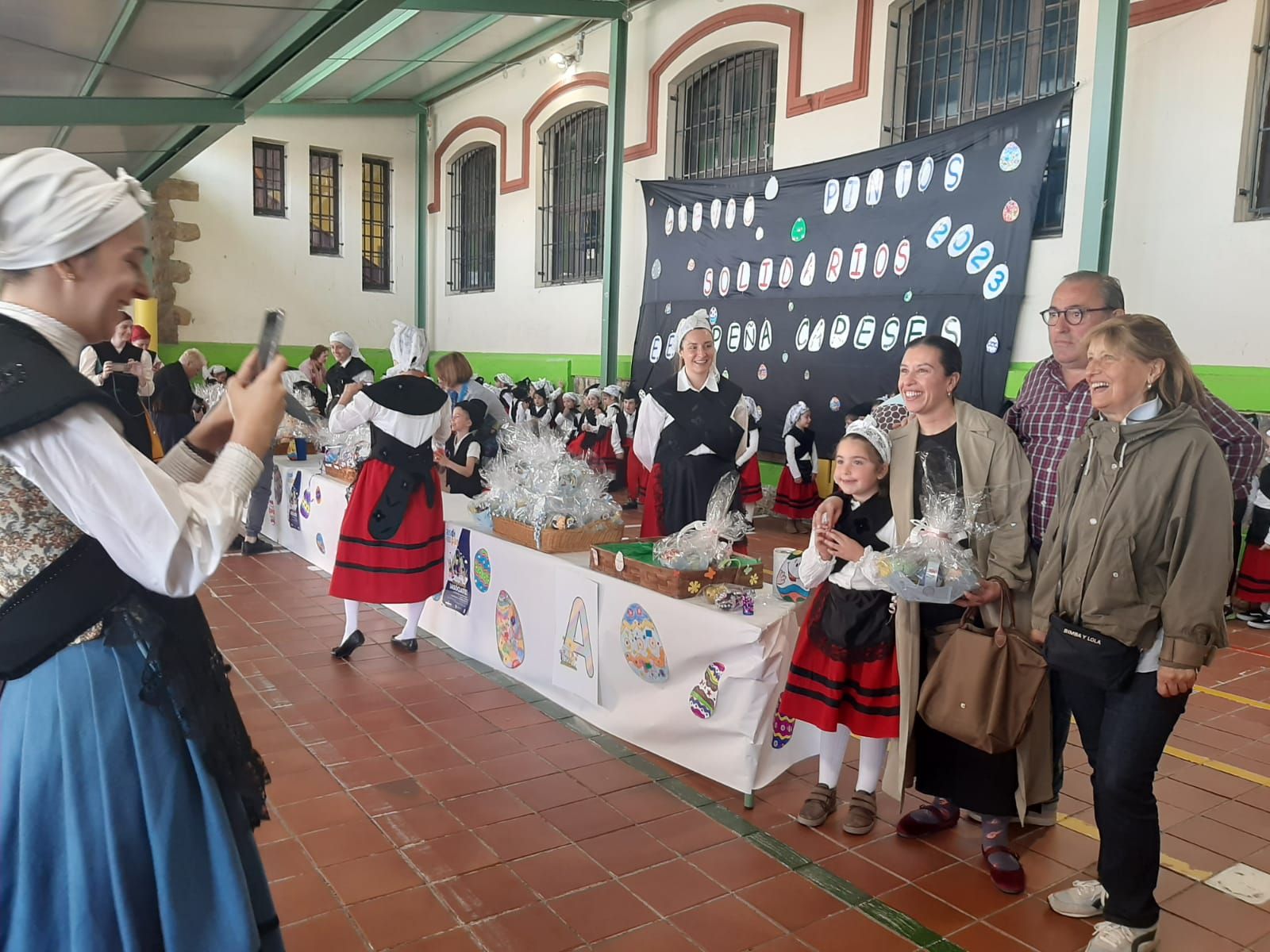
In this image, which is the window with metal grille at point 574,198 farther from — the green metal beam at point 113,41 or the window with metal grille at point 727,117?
the green metal beam at point 113,41

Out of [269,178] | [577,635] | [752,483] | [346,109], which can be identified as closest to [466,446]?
[577,635]

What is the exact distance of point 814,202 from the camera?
9008 millimetres

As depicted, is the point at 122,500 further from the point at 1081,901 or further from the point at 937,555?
the point at 1081,901

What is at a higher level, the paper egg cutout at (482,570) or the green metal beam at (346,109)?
the green metal beam at (346,109)

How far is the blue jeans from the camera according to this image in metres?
2.33

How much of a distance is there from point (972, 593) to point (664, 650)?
1.19 metres

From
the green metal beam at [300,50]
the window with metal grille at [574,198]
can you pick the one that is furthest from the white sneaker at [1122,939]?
the window with metal grille at [574,198]

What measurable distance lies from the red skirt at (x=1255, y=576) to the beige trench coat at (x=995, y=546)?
170 inches

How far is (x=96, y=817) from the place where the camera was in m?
1.41

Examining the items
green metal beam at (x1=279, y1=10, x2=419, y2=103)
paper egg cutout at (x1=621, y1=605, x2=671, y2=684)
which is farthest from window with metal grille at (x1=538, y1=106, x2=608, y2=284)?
paper egg cutout at (x1=621, y1=605, x2=671, y2=684)

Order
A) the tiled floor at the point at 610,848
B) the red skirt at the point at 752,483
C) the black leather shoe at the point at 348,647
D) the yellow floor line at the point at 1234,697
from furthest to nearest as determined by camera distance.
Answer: the red skirt at the point at 752,483, the black leather shoe at the point at 348,647, the yellow floor line at the point at 1234,697, the tiled floor at the point at 610,848

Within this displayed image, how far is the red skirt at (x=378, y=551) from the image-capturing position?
4.61 metres

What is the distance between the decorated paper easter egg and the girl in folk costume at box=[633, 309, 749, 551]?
948 millimetres

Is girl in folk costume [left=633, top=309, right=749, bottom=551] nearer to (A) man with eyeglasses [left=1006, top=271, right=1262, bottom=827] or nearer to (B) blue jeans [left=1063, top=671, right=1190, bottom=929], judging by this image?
(A) man with eyeglasses [left=1006, top=271, right=1262, bottom=827]
